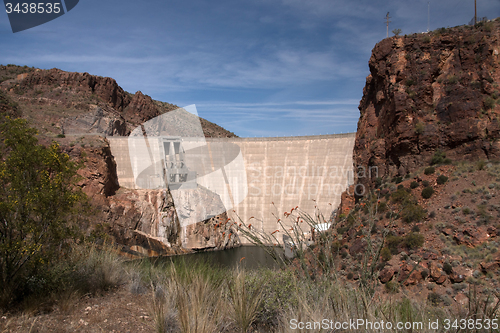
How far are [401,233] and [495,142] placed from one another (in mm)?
8110

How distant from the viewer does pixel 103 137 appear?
3809 cm

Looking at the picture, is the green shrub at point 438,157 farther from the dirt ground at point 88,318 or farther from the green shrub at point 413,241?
the dirt ground at point 88,318

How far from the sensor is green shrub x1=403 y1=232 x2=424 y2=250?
13.8m

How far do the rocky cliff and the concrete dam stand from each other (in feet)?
6.39

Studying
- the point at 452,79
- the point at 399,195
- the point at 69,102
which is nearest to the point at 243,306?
the point at 399,195

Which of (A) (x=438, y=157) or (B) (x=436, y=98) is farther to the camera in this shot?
(B) (x=436, y=98)

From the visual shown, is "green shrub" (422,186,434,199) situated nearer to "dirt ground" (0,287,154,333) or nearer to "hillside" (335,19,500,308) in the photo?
"hillside" (335,19,500,308)

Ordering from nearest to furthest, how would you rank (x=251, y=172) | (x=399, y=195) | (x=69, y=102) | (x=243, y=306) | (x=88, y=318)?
(x=243, y=306) < (x=88, y=318) < (x=399, y=195) < (x=251, y=172) < (x=69, y=102)

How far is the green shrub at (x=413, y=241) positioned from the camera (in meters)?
13.8

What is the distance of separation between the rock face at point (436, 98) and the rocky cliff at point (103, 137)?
1353 centimetres

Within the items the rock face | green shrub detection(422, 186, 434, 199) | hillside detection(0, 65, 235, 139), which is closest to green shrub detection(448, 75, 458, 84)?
the rock face

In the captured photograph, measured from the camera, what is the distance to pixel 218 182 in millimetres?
39781

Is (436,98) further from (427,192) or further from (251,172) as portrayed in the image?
(251,172)

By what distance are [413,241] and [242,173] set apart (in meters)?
26.9
